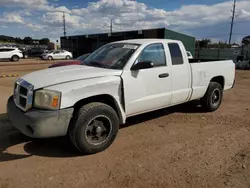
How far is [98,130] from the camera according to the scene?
410cm

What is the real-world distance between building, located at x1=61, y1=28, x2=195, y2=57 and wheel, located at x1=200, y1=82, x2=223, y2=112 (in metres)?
27.6

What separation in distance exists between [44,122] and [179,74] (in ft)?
9.78

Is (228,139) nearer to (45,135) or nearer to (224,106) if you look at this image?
(224,106)

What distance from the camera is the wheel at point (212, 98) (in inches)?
250

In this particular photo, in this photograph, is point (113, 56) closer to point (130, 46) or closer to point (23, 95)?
point (130, 46)

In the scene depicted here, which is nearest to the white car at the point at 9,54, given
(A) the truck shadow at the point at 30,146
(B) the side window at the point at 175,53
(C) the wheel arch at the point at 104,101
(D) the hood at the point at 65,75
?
(A) the truck shadow at the point at 30,146

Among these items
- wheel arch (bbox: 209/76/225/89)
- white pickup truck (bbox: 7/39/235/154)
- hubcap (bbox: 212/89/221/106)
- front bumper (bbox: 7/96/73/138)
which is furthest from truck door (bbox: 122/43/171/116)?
wheel arch (bbox: 209/76/225/89)

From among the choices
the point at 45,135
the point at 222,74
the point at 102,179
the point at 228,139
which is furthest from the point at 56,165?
the point at 222,74

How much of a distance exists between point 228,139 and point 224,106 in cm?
282

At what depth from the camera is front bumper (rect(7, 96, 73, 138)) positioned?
3.60 metres

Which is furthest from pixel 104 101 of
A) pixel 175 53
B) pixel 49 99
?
pixel 175 53

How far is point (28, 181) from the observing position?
3.30m

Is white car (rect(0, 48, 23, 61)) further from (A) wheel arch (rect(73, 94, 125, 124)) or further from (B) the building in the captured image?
(A) wheel arch (rect(73, 94, 125, 124))

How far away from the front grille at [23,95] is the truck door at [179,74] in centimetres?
278
